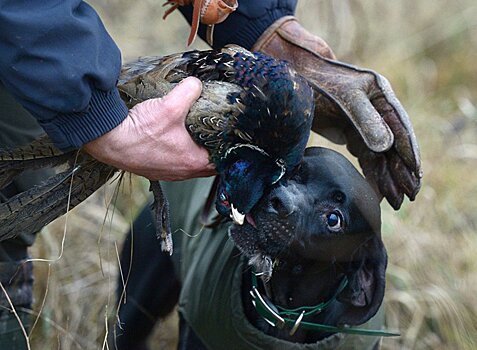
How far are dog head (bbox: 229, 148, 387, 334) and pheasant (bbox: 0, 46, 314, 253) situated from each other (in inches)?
2.7

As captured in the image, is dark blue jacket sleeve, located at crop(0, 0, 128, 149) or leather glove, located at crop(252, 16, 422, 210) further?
leather glove, located at crop(252, 16, 422, 210)

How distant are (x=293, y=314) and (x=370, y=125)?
57cm

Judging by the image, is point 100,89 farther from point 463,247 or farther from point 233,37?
point 463,247

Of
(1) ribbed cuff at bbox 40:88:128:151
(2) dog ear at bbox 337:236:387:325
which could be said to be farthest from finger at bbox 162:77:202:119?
(2) dog ear at bbox 337:236:387:325

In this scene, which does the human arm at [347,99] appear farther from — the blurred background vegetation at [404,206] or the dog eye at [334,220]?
the blurred background vegetation at [404,206]

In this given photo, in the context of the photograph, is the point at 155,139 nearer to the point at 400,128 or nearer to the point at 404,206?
the point at 400,128

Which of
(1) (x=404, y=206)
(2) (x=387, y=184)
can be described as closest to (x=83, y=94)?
(2) (x=387, y=184)

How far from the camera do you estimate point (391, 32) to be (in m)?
5.04

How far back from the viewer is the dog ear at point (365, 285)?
2.34 m

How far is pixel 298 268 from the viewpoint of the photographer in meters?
2.35

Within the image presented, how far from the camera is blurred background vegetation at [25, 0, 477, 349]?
3115 mm

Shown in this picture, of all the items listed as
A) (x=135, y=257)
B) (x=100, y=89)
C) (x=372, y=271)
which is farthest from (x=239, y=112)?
(x=135, y=257)

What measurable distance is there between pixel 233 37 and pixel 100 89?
2.43 feet

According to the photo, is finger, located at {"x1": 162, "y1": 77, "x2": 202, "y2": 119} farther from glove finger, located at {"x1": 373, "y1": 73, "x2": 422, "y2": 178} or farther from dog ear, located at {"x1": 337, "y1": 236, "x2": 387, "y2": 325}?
dog ear, located at {"x1": 337, "y1": 236, "x2": 387, "y2": 325}
